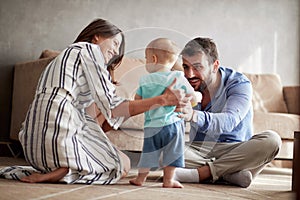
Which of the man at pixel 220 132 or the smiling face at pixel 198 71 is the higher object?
the smiling face at pixel 198 71

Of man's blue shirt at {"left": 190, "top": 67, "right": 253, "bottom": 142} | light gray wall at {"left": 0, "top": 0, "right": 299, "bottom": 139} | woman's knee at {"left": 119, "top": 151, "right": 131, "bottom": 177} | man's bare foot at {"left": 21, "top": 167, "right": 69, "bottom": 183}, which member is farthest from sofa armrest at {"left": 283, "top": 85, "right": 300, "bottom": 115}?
man's bare foot at {"left": 21, "top": 167, "right": 69, "bottom": 183}

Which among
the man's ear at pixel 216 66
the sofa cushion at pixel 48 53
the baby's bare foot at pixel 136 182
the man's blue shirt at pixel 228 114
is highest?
the man's ear at pixel 216 66

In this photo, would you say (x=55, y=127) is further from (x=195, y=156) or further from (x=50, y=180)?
(x=195, y=156)

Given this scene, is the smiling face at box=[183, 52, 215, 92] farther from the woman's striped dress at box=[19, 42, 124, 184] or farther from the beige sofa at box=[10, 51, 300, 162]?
the woman's striped dress at box=[19, 42, 124, 184]

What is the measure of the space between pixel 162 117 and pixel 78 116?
0.98 feet

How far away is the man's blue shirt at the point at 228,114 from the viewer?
87.2 inches

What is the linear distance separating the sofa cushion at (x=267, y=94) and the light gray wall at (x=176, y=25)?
29 centimetres

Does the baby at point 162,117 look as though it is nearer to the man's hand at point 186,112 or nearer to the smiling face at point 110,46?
the man's hand at point 186,112

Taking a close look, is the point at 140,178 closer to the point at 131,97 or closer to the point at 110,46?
the point at 131,97

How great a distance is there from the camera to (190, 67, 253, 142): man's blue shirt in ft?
7.27

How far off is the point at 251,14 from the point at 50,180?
2.95 metres

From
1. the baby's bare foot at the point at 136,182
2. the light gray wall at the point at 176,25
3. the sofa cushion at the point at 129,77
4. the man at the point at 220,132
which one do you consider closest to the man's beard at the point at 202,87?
the man at the point at 220,132

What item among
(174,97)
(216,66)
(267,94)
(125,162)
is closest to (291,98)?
(267,94)

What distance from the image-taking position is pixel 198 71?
2.21 meters
